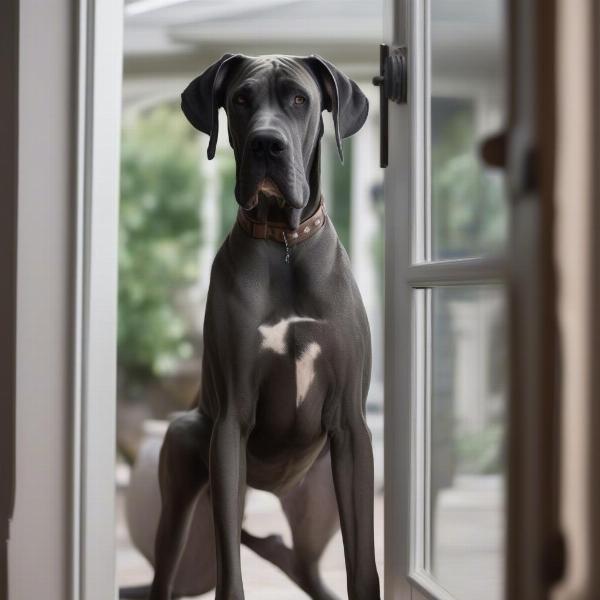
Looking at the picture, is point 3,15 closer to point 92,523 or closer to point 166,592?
point 92,523

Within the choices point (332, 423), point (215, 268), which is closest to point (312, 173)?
point (215, 268)

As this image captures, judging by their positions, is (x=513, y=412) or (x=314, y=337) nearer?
(x=513, y=412)

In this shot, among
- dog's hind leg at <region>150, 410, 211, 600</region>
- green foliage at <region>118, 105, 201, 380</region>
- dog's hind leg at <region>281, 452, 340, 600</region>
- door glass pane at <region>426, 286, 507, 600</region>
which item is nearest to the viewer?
door glass pane at <region>426, 286, 507, 600</region>

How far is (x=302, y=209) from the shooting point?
1495 millimetres

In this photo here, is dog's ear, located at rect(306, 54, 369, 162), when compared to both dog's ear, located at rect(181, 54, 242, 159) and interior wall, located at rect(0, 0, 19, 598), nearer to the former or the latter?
dog's ear, located at rect(181, 54, 242, 159)

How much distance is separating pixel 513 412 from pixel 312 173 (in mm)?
822

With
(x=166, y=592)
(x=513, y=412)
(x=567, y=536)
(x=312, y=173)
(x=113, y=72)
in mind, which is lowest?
(x=166, y=592)

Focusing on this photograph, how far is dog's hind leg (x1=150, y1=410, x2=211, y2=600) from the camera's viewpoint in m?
1.70

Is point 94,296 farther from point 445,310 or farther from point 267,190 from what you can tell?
point 445,310

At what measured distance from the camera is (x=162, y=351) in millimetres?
5852

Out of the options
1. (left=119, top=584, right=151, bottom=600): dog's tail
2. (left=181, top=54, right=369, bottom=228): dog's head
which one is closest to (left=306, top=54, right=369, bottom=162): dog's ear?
(left=181, top=54, right=369, bottom=228): dog's head

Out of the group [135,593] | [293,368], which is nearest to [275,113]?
[293,368]

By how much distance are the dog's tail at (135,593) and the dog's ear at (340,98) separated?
131 centimetres

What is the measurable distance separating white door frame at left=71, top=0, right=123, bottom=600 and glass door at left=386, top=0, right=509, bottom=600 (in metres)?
0.60
